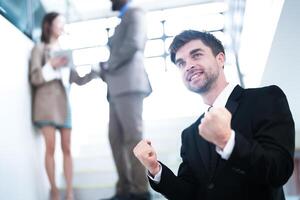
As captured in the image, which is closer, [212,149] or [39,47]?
[212,149]

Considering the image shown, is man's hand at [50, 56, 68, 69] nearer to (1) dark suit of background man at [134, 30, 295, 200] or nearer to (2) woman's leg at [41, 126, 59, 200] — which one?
(2) woman's leg at [41, 126, 59, 200]

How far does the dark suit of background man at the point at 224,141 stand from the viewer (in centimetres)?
71

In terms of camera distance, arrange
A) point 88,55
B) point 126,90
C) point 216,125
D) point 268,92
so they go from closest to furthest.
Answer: point 216,125
point 268,92
point 126,90
point 88,55

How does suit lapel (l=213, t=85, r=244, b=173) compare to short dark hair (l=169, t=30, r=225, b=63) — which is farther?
short dark hair (l=169, t=30, r=225, b=63)

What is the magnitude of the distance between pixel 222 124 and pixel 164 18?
5.36 ft

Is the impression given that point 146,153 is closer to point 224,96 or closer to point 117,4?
point 224,96

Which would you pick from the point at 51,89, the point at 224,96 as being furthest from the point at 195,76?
the point at 51,89

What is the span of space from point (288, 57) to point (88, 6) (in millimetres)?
1404

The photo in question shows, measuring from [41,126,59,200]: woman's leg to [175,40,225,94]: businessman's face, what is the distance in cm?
123

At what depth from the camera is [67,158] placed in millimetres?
1984

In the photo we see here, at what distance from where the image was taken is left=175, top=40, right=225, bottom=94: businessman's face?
988mm

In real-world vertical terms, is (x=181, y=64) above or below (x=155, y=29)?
below

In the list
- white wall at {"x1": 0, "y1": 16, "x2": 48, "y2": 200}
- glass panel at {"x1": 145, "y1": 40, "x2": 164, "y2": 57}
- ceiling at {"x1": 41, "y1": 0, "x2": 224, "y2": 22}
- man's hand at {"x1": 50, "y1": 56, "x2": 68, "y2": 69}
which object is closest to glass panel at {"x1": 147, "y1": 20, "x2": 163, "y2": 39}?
glass panel at {"x1": 145, "y1": 40, "x2": 164, "y2": 57}

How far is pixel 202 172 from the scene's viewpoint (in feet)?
3.19
